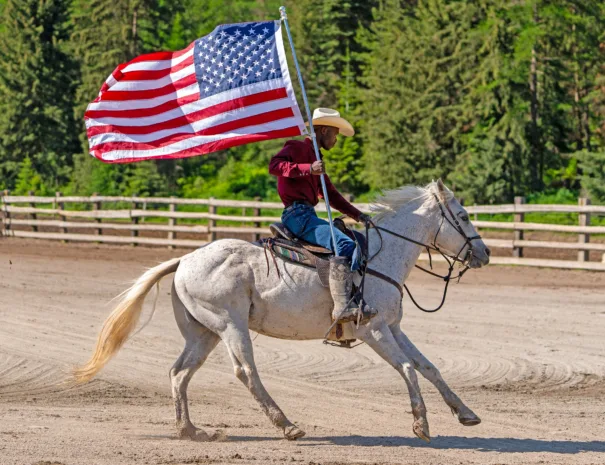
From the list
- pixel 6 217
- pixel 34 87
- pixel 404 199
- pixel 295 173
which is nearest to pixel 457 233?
pixel 404 199

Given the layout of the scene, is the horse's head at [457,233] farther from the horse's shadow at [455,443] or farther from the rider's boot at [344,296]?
the horse's shadow at [455,443]

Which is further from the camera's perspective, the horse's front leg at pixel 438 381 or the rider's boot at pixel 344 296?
the horse's front leg at pixel 438 381

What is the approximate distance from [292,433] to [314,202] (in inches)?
74.1

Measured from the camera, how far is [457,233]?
8719mm

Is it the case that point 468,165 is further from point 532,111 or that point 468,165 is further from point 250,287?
point 250,287

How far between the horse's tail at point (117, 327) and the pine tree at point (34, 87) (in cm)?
4071

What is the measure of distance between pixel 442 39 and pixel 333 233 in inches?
1234

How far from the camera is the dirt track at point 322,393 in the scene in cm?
738

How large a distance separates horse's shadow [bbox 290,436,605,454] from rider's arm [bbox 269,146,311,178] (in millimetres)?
1977

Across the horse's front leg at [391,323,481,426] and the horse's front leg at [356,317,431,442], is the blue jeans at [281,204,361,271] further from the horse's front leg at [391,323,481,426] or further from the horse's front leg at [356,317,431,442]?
the horse's front leg at [391,323,481,426]

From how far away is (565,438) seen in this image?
8133mm

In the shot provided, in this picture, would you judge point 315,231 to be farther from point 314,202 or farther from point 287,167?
point 287,167

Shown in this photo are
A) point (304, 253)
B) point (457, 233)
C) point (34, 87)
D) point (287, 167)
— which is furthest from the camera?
point (34, 87)

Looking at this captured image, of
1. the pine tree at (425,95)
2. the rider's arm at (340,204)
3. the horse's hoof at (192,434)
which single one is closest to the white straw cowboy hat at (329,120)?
the rider's arm at (340,204)
